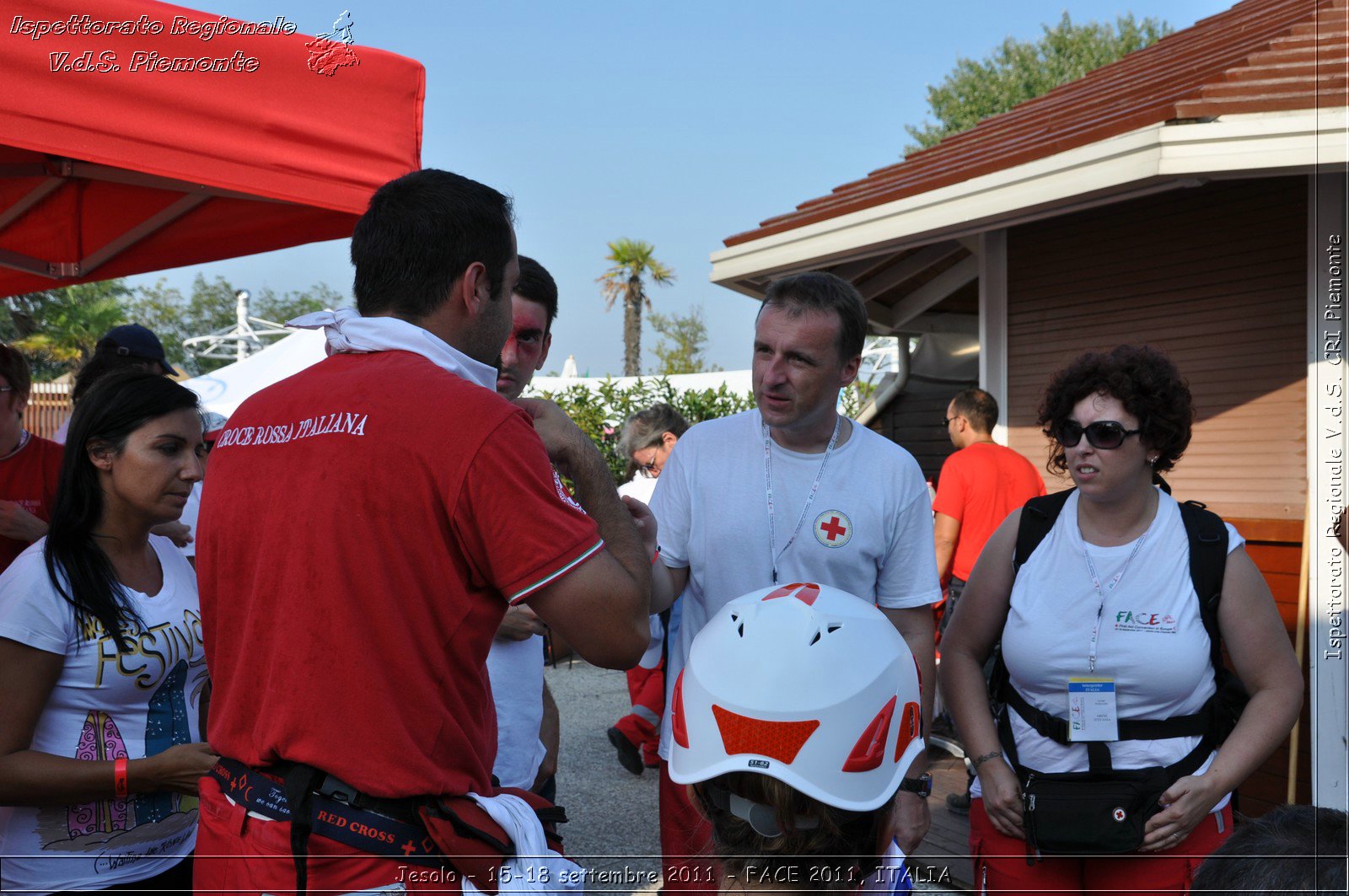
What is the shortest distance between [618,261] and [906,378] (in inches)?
1439

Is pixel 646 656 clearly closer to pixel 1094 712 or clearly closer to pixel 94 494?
pixel 1094 712

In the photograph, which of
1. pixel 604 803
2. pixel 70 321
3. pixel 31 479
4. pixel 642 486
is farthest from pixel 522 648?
pixel 70 321

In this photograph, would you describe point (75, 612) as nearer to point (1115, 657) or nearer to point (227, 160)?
point (227, 160)

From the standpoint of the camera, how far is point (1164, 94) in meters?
5.64

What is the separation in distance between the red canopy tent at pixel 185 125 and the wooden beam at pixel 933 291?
5.43m

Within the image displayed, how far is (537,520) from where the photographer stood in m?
1.65

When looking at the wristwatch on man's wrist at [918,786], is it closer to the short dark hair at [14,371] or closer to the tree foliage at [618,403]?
the short dark hair at [14,371]

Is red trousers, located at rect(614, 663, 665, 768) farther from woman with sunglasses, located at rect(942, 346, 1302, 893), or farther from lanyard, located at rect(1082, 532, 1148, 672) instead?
lanyard, located at rect(1082, 532, 1148, 672)

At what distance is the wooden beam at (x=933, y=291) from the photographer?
26.8ft

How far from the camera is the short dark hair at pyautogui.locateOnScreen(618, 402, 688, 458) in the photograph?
6707mm

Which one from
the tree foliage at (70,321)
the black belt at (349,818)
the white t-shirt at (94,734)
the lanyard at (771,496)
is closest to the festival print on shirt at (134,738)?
the white t-shirt at (94,734)

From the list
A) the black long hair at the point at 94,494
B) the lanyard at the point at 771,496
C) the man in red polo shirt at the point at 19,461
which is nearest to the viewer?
the black long hair at the point at 94,494

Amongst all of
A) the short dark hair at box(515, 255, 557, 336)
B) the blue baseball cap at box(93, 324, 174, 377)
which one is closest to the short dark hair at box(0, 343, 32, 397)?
the blue baseball cap at box(93, 324, 174, 377)

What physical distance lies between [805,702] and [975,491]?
4637 millimetres
